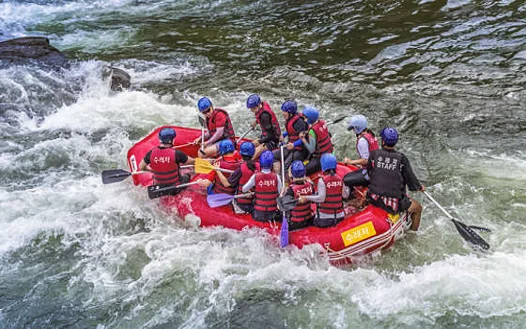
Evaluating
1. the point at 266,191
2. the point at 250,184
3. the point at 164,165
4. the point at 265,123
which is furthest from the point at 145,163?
the point at 266,191

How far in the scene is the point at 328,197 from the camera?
599cm

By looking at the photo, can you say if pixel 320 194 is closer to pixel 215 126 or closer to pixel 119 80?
pixel 215 126

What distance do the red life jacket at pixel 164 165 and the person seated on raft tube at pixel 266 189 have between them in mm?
1192

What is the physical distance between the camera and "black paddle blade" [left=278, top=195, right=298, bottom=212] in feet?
19.6

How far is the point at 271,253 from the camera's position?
20.7 ft

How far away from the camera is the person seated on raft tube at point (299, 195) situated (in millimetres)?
6047

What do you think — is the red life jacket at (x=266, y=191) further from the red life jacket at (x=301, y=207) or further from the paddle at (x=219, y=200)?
the paddle at (x=219, y=200)

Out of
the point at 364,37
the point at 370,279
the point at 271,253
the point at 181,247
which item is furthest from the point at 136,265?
the point at 364,37

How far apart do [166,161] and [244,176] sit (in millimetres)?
1172

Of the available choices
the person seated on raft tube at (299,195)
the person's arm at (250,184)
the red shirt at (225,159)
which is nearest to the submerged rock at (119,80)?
the red shirt at (225,159)

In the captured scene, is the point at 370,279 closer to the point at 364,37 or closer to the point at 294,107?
the point at 294,107

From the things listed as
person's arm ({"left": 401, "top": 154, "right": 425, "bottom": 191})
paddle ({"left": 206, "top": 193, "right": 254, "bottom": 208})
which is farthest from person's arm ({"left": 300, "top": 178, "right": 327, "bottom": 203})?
paddle ({"left": 206, "top": 193, "right": 254, "bottom": 208})

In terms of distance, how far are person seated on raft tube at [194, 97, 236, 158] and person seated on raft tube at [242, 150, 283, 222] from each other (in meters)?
1.81

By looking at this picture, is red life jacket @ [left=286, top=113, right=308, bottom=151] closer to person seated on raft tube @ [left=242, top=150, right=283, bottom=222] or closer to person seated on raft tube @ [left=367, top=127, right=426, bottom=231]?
person seated on raft tube @ [left=242, top=150, right=283, bottom=222]
